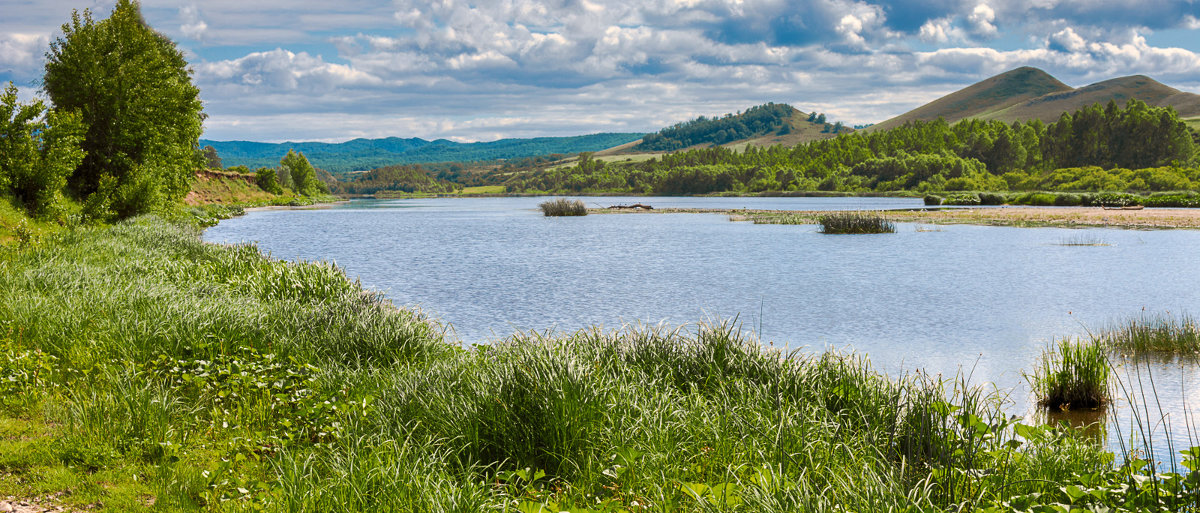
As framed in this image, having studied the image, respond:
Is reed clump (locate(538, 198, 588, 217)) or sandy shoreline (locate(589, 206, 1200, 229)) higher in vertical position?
reed clump (locate(538, 198, 588, 217))

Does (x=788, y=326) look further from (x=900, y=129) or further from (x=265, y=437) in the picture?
(x=900, y=129)

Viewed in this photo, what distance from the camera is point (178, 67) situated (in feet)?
171

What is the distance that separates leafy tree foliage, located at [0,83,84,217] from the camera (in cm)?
2716

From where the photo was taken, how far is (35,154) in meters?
28.3

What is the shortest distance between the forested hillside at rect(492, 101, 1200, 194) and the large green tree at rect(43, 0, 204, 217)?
9553 centimetres

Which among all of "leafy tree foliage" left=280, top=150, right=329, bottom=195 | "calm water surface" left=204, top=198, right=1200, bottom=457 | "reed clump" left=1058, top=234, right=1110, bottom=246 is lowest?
"calm water surface" left=204, top=198, right=1200, bottom=457

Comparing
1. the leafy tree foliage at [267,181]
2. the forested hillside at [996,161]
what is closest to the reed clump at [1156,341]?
the forested hillside at [996,161]

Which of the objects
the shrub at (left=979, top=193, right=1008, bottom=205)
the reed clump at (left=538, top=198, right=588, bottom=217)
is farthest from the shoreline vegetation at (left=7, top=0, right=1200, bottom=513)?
the shrub at (left=979, top=193, right=1008, bottom=205)

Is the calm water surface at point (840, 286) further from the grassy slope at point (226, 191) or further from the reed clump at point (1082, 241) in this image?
the grassy slope at point (226, 191)

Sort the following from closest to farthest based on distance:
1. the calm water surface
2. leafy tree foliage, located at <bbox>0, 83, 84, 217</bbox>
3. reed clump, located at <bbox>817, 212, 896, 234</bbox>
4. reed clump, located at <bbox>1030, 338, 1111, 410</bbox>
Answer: reed clump, located at <bbox>1030, 338, 1111, 410</bbox>
the calm water surface
leafy tree foliage, located at <bbox>0, 83, 84, 217</bbox>
reed clump, located at <bbox>817, 212, 896, 234</bbox>

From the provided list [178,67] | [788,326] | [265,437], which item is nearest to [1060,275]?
[788,326]

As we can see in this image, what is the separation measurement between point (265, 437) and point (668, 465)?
3.83 metres

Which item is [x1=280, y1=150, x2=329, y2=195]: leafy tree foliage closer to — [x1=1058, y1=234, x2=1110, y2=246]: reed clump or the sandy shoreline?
the sandy shoreline

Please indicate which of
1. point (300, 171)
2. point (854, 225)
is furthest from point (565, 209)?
point (300, 171)
